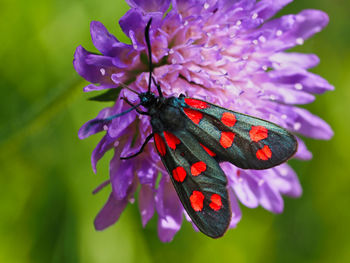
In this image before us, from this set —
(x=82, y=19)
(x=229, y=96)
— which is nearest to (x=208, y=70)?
(x=229, y=96)

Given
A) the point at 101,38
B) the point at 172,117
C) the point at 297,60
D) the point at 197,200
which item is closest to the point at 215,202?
the point at 197,200

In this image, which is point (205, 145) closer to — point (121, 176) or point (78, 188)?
point (121, 176)

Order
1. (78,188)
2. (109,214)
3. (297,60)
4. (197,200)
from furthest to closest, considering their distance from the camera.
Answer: (78,188)
(297,60)
(109,214)
(197,200)

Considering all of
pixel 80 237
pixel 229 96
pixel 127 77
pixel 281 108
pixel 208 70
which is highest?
pixel 127 77

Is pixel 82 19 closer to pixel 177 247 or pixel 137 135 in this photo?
pixel 137 135

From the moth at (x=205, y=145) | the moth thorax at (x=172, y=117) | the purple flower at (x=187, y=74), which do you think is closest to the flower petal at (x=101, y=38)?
the purple flower at (x=187, y=74)

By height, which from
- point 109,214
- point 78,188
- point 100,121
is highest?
point 100,121
